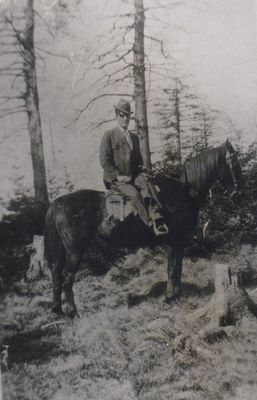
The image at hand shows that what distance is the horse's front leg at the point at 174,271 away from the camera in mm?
2637

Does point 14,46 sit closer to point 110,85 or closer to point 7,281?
point 110,85

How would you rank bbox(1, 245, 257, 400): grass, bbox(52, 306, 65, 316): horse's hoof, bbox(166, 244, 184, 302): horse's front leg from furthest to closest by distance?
bbox(166, 244, 184, 302): horse's front leg → bbox(52, 306, 65, 316): horse's hoof → bbox(1, 245, 257, 400): grass

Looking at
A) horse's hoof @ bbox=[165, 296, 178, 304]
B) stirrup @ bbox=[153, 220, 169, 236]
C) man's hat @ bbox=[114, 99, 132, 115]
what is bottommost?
horse's hoof @ bbox=[165, 296, 178, 304]

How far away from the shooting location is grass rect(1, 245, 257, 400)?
7.77ft

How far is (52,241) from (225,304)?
1.05 meters

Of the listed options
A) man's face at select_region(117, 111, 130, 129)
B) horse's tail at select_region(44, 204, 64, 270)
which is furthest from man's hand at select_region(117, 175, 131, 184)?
horse's tail at select_region(44, 204, 64, 270)

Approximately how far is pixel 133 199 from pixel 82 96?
661mm

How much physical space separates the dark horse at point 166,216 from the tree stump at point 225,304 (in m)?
0.20

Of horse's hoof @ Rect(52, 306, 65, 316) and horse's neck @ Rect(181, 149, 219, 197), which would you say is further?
horse's neck @ Rect(181, 149, 219, 197)

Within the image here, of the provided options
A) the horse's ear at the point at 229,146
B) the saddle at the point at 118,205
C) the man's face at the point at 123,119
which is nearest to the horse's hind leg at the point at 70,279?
the saddle at the point at 118,205

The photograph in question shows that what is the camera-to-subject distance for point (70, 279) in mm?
2572

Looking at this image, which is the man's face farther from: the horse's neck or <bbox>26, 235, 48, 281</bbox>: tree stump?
<bbox>26, 235, 48, 281</bbox>: tree stump

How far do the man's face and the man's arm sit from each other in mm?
97

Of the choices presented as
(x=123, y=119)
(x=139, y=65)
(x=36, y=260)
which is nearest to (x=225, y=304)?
(x=36, y=260)
